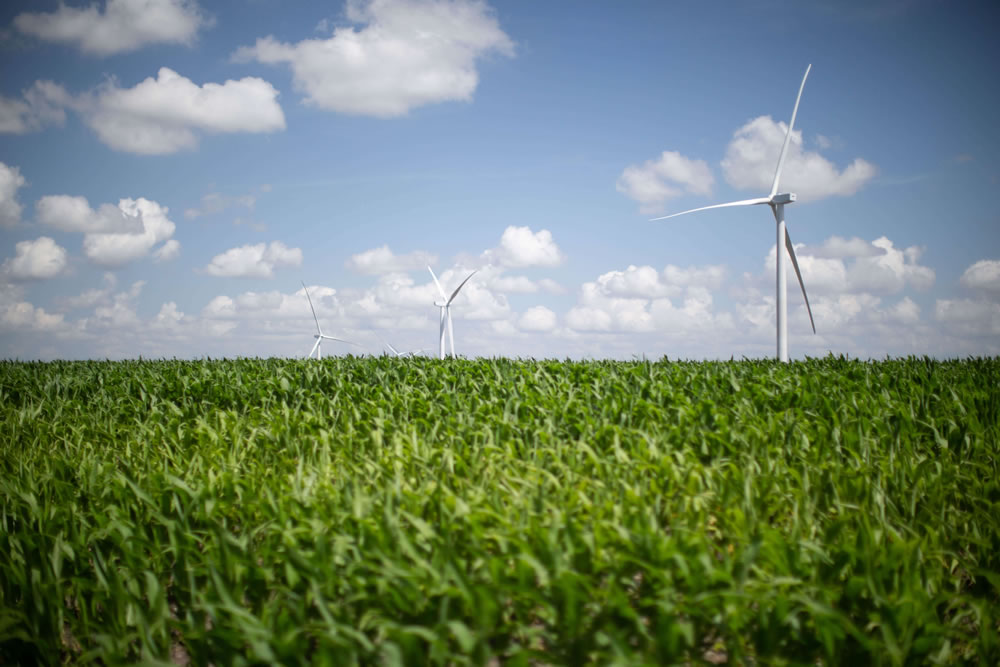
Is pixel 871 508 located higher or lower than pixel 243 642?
higher

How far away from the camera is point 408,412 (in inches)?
352

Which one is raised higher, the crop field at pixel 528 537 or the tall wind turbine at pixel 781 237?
the tall wind turbine at pixel 781 237

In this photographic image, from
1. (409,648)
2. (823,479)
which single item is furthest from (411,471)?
(823,479)

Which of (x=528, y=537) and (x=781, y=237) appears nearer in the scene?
(x=528, y=537)

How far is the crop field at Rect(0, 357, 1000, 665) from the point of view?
3.45 m

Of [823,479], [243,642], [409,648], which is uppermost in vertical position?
[823,479]

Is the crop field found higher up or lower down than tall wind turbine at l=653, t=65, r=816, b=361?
lower down

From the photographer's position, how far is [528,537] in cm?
412

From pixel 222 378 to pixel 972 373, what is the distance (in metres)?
15.2

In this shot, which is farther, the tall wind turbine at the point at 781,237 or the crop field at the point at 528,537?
the tall wind turbine at the point at 781,237

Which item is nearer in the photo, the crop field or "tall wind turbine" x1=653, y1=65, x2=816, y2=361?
the crop field

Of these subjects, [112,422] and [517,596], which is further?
[112,422]

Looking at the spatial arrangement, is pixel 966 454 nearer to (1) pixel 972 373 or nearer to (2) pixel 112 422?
(1) pixel 972 373

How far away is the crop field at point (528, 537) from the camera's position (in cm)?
345
